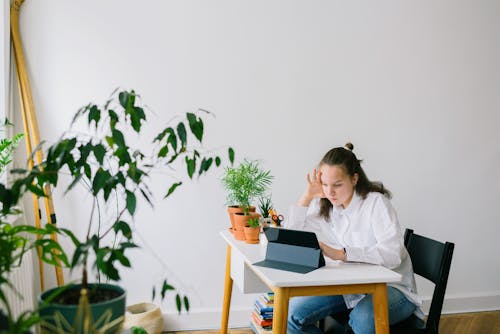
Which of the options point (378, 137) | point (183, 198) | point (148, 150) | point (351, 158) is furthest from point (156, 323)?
point (378, 137)

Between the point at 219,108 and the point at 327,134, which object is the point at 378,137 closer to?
the point at 327,134

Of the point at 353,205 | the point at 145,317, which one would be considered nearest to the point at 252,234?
the point at 353,205

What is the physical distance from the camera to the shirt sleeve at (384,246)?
2.05 meters

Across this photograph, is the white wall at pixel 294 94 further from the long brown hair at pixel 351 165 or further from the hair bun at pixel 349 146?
the long brown hair at pixel 351 165

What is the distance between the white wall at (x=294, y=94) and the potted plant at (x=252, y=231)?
2.67 ft

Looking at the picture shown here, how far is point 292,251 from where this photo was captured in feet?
6.60

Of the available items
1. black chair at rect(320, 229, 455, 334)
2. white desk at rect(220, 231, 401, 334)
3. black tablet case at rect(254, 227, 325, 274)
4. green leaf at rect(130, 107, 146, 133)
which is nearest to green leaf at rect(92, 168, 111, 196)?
green leaf at rect(130, 107, 146, 133)

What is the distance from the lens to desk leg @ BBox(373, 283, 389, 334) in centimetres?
188

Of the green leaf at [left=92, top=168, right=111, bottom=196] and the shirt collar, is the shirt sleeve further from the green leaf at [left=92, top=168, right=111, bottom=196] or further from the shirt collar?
the green leaf at [left=92, top=168, right=111, bottom=196]

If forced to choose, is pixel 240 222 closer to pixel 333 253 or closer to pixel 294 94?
pixel 333 253

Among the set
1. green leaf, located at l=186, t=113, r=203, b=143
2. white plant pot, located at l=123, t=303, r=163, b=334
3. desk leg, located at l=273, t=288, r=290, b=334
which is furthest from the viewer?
white plant pot, located at l=123, t=303, r=163, b=334

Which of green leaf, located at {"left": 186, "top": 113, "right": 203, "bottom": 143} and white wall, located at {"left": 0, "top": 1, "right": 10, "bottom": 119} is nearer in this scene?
green leaf, located at {"left": 186, "top": 113, "right": 203, "bottom": 143}

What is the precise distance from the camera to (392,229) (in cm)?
213

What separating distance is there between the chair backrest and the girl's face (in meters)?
0.39
